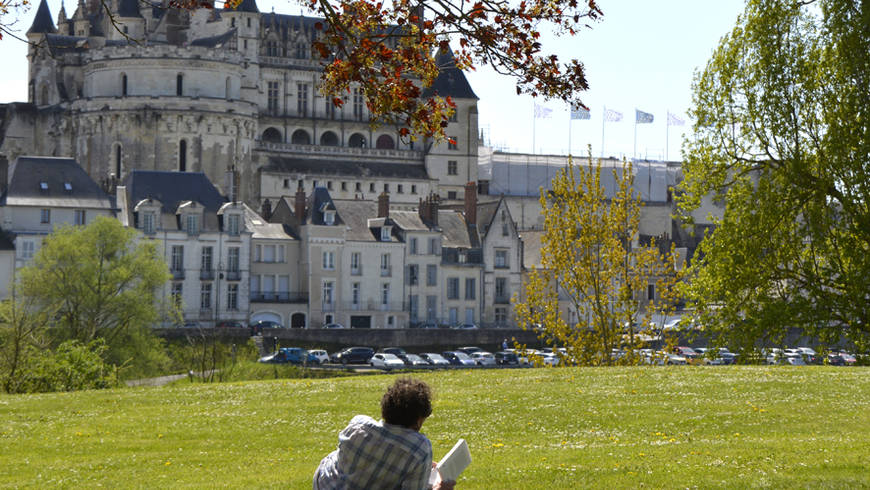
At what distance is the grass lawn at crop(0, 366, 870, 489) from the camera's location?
10984mm

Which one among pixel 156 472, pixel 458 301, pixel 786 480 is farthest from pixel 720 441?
pixel 458 301

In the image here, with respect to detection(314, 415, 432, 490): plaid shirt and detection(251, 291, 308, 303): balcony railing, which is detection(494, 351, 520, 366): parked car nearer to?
detection(251, 291, 308, 303): balcony railing

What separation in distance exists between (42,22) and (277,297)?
35.5m

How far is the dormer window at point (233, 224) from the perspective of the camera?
2189 inches

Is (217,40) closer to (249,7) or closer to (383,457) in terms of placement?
(249,7)

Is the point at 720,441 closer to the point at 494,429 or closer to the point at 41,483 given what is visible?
the point at 494,429

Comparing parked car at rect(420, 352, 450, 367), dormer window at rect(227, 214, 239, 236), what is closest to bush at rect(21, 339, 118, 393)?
parked car at rect(420, 352, 450, 367)

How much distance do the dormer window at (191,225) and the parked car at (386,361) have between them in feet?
31.2

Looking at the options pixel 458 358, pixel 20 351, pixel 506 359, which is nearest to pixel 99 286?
pixel 20 351

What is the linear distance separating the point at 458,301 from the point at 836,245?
1725 inches

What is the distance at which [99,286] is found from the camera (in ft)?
140

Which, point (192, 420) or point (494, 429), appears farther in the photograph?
point (192, 420)

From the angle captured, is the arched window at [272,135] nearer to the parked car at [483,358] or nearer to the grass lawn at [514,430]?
the parked car at [483,358]

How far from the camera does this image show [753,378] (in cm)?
1825
